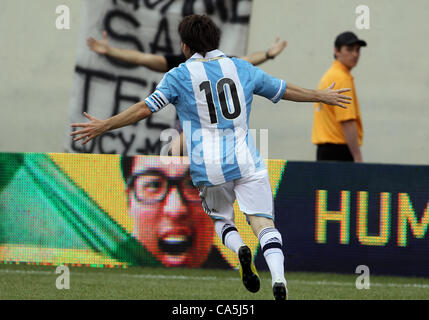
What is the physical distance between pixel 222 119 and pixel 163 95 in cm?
40

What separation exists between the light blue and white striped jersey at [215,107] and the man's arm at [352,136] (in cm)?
299

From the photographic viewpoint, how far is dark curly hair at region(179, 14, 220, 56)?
18.9 feet

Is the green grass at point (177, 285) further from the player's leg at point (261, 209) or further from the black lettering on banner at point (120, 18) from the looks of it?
the black lettering on banner at point (120, 18)

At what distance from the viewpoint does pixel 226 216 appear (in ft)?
20.1

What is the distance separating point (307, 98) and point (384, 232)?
8.95 feet

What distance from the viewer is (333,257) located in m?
8.41

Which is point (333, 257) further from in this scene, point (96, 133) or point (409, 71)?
point (409, 71)

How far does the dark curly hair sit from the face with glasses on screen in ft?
9.53

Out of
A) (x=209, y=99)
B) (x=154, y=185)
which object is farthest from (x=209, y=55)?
(x=154, y=185)

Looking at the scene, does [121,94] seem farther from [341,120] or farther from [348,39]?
[341,120]

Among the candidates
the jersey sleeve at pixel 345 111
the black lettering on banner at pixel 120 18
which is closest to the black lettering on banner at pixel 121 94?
the black lettering on banner at pixel 120 18

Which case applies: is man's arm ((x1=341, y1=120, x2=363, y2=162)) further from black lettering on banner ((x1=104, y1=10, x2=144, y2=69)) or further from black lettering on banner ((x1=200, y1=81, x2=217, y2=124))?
black lettering on banner ((x1=104, y1=10, x2=144, y2=69))

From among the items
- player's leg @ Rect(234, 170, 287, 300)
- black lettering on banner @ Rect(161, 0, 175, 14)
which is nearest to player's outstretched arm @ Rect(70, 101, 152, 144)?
player's leg @ Rect(234, 170, 287, 300)

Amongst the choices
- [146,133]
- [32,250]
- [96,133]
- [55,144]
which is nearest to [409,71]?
[146,133]
